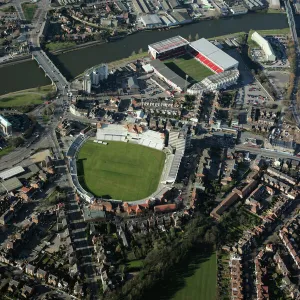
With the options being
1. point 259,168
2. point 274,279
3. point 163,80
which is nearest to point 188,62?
point 163,80

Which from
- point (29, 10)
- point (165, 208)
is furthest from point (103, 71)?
point (165, 208)

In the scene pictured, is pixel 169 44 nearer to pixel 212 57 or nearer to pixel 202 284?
pixel 212 57

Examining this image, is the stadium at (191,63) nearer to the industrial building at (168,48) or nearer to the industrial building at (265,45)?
the industrial building at (168,48)

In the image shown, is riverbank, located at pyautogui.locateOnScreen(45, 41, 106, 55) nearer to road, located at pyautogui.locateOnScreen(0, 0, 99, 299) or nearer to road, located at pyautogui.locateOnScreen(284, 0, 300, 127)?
road, located at pyautogui.locateOnScreen(0, 0, 99, 299)

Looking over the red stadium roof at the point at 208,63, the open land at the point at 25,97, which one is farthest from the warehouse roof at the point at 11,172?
the red stadium roof at the point at 208,63

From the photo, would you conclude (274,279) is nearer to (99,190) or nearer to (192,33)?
(99,190)

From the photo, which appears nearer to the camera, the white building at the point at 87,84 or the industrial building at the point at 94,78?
the white building at the point at 87,84
